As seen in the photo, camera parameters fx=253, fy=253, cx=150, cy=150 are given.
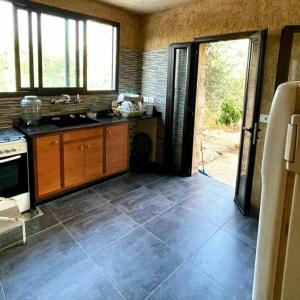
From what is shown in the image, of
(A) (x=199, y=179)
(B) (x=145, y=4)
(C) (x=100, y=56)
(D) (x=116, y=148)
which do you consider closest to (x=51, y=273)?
(D) (x=116, y=148)

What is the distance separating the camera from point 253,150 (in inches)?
110

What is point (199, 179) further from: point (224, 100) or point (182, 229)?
point (224, 100)

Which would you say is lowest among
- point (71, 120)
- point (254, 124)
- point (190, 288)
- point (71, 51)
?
point (190, 288)

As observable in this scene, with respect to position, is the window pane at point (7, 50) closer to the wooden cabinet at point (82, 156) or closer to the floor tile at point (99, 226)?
the wooden cabinet at point (82, 156)

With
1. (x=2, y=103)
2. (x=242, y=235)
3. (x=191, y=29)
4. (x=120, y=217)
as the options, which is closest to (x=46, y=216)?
(x=120, y=217)

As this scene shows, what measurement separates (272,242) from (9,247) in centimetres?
236

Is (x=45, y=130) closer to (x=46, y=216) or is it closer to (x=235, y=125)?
(x=46, y=216)

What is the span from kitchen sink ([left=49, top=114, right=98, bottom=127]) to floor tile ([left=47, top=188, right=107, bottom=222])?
95 centimetres

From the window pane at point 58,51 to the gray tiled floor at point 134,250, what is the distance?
61.2 inches

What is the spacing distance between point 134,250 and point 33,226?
3.59ft

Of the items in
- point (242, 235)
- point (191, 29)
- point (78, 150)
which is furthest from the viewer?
point (191, 29)

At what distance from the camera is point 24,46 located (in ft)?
9.93

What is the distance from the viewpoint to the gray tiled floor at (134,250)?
1845 mm

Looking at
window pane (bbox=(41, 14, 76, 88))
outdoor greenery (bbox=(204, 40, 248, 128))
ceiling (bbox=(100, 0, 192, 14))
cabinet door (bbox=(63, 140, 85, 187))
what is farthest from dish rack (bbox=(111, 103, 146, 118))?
outdoor greenery (bbox=(204, 40, 248, 128))
